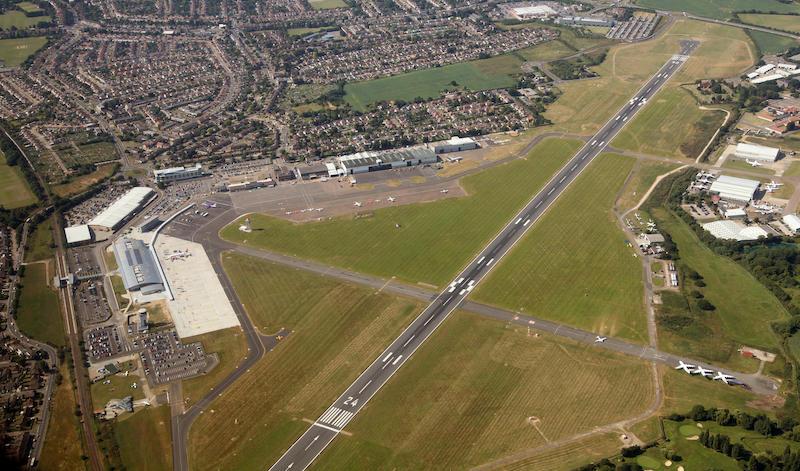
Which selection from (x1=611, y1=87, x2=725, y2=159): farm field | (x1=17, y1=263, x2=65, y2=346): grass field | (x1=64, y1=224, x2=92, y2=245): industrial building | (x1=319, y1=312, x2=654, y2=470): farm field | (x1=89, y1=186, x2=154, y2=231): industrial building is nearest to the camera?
(x1=319, y1=312, x2=654, y2=470): farm field

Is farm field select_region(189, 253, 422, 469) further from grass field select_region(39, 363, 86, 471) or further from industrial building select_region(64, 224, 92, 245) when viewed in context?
industrial building select_region(64, 224, 92, 245)

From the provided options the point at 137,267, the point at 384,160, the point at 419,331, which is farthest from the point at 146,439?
the point at 384,160

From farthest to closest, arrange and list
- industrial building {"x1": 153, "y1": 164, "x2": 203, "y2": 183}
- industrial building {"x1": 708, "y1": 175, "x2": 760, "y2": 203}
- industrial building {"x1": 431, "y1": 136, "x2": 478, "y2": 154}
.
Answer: industrial building {"x1": 431, "y1": 136, "x2": 478, "y2": 154}, industrial building {"x1": 153, "y1": 164, "x2": 203, "y2": 183}, industrial building {"x1": 708, "y1": 175, "x2": 760, "y2": 203}

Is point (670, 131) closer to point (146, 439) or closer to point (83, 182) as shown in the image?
point (83, 182)

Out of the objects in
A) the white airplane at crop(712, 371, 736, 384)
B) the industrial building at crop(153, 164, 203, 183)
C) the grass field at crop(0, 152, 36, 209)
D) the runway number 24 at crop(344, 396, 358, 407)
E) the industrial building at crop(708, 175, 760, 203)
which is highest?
the grass field at crop(0, 152, 36, 209)

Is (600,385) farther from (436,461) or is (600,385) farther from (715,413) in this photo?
(436,461)

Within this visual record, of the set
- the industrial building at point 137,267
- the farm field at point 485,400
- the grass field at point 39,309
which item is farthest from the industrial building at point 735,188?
the grass field at point 39,309

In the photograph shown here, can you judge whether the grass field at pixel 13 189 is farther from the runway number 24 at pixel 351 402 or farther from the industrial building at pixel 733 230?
the industrial building at pixel 733 230

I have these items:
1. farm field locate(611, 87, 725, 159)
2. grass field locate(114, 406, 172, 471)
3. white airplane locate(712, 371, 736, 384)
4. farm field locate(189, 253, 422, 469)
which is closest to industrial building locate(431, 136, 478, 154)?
farm field locate(611, 87, 725, 159)
